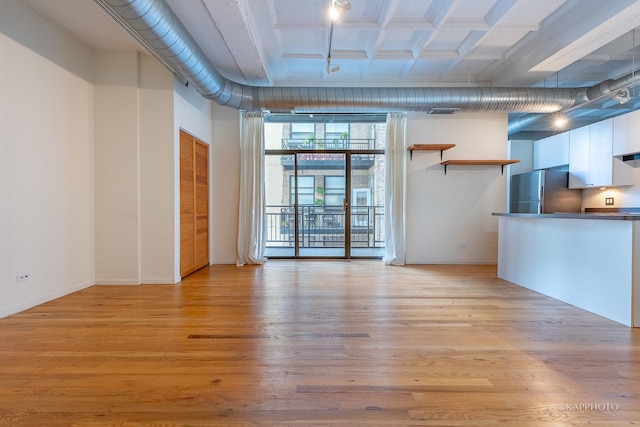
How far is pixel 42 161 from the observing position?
3043 mm

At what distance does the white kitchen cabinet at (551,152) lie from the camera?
17.3ft

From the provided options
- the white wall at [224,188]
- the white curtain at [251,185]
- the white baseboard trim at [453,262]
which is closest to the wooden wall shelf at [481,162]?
the white baseboard trim at [453,262]

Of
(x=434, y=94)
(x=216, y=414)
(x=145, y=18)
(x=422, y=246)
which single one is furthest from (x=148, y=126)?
(x=422, y=246)

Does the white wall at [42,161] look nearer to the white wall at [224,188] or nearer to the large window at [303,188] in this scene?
the white wall at [224,188]

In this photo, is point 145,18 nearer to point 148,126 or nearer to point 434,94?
point 148,126

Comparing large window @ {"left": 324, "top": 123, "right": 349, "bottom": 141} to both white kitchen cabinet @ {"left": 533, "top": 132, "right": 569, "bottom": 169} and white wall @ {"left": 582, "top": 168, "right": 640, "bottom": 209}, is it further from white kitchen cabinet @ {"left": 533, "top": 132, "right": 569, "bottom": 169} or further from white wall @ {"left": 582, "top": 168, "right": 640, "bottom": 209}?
white wall @ {"left": 582, "top": 168, "right": 640, "bottom": 209}

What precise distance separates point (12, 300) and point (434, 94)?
18.4ft

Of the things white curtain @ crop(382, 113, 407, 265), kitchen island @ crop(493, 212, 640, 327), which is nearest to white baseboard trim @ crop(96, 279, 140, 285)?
white curtain @ crop(382, 113, 407, 265)

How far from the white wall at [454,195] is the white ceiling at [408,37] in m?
0.90

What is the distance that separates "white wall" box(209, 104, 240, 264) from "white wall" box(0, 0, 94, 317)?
6.12ft

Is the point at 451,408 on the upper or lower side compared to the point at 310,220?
lower

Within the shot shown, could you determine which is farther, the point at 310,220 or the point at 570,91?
the point at 310,220

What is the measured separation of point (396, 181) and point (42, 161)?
15.8 feet

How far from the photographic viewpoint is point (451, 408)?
1.48 m
